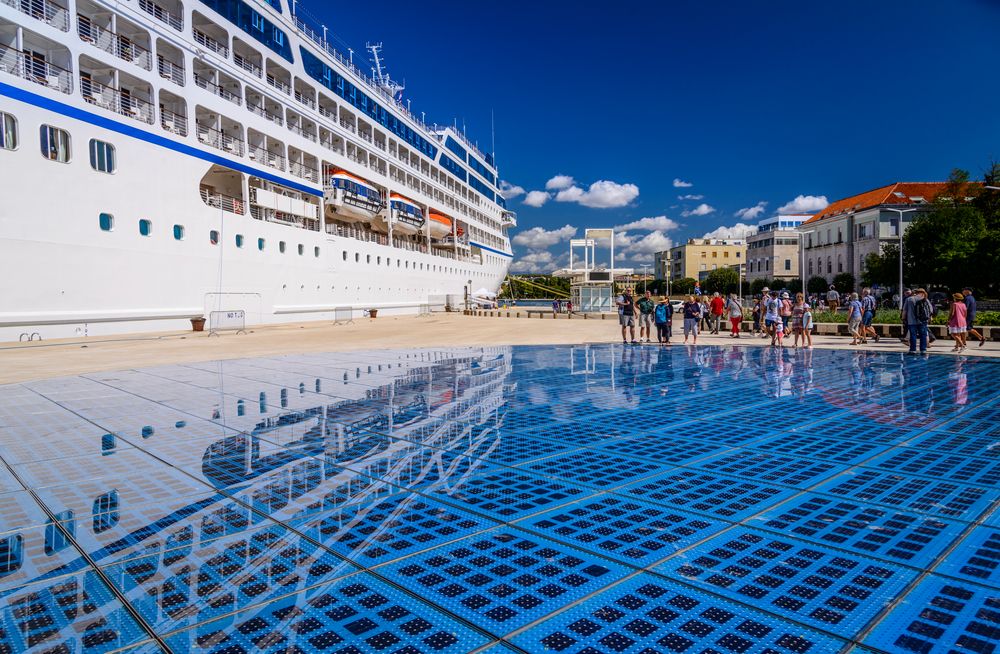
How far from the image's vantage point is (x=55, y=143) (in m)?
15.8

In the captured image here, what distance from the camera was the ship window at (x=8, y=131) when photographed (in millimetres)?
14578

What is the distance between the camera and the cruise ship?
1539cm

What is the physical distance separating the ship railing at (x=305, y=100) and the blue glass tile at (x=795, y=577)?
3168cm

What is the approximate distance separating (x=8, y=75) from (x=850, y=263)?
71122 millimetres

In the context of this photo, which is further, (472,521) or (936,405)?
(936,405)

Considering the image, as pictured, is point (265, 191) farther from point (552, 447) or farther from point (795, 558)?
point (795, 558)

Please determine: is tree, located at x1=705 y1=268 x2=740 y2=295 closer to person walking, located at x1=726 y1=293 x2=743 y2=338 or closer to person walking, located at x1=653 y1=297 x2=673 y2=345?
person walking, located at x1=726 y1=293 x2=743 y2=338

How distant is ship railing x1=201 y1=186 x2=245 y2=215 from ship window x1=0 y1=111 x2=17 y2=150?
6600 mm

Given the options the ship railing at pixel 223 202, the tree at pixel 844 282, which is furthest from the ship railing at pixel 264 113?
the tree at pixel 844 282

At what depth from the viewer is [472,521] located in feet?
12.2

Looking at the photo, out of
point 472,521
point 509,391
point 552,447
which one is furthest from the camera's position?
point 509,391

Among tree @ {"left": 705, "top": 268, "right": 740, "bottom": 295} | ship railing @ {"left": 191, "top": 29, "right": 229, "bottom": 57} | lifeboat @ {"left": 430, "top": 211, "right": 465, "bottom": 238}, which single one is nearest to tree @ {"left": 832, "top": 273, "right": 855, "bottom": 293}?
tree @ {"left": 705, "top": 268, "right": 740, "bottom": 295}

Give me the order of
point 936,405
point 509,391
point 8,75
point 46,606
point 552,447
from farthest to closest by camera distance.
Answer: point 8,75
point 509,391
point 936,405
point 552,447
point 46,606

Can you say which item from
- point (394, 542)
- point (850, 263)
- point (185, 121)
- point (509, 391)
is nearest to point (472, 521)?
point (394, 542)
